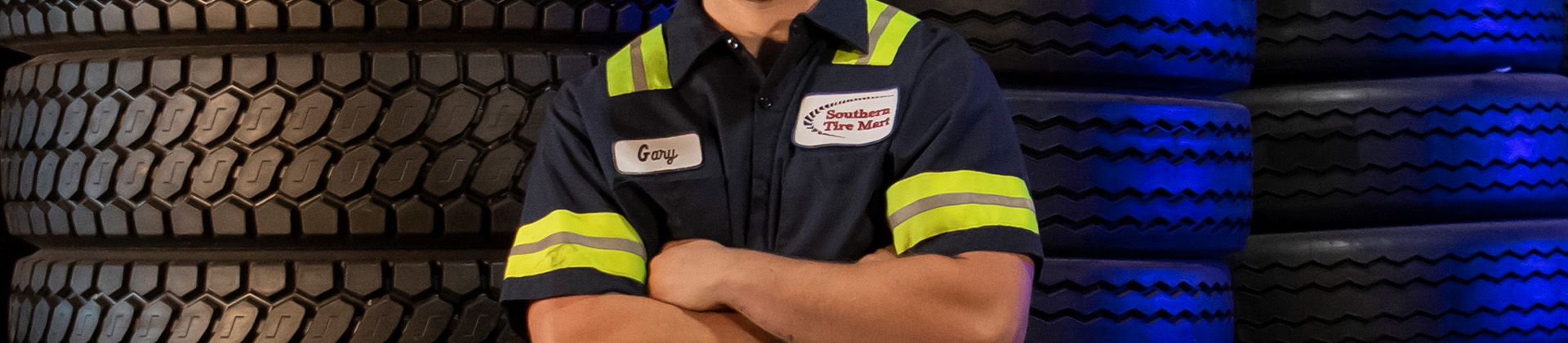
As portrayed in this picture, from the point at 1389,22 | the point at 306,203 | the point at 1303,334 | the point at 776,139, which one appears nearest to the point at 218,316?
the point at 306,203

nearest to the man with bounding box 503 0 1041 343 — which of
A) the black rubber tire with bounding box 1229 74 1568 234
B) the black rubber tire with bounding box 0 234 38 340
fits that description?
the black rubber tire with bounding box 1229 74 1568 234

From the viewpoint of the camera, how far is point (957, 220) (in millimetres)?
1141

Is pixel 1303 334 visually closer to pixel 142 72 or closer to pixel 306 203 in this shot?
pixel 306 203

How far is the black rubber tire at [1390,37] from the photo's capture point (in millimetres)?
1975

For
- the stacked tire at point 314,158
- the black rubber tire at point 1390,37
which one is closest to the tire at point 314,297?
the stacked tire at point 314,158

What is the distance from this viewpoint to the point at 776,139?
4.06 ft

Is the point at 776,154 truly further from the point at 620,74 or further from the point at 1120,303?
the point at 1120,303

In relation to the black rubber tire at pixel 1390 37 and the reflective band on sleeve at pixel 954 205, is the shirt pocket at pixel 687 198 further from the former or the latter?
the black rubber tire at pixel 1390 37

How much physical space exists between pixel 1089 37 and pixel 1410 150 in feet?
2.34

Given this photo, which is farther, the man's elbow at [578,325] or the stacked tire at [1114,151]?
the stacked tire at [1114,151]

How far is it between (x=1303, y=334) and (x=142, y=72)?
1775mm

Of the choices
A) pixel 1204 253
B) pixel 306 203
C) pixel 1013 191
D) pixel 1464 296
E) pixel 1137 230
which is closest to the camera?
pixel 1013 191

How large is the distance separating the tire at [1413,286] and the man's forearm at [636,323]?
3.84 ft

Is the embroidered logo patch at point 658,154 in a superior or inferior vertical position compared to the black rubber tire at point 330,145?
superior
